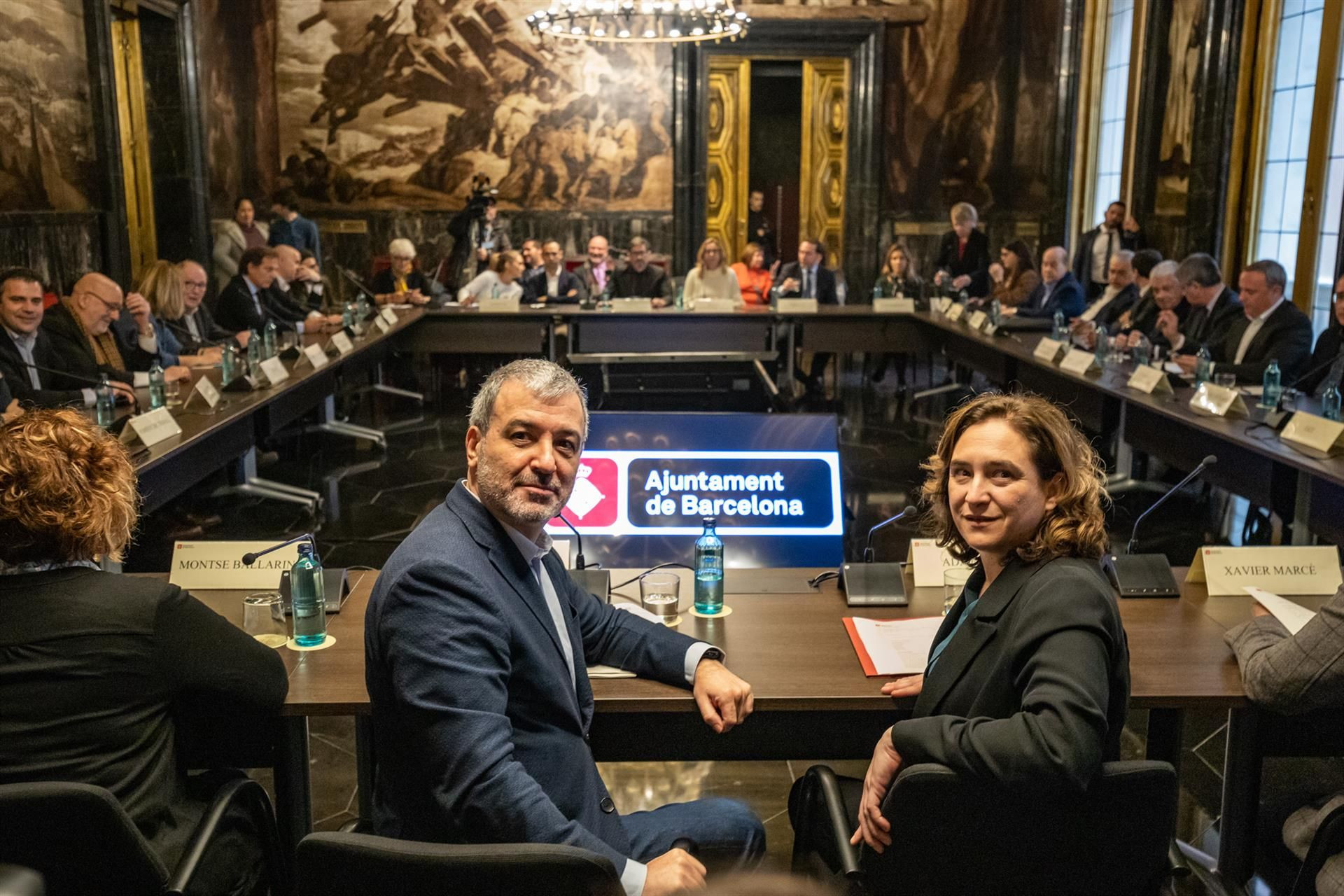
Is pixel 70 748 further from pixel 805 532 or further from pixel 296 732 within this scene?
pixel 805 532

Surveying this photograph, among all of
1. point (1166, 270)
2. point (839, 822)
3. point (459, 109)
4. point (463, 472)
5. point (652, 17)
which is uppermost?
point (652, 17)

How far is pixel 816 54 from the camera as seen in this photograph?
42.2 ft

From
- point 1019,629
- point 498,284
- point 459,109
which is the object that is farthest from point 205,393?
point 459,109

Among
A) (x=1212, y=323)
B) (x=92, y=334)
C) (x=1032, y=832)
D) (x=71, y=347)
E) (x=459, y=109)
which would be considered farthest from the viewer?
(x=459, y=109)

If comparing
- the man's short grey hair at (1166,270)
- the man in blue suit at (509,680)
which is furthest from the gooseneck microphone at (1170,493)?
the man's short grey hair at (1166,270)

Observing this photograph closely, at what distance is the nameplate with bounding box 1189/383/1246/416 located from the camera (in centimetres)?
482

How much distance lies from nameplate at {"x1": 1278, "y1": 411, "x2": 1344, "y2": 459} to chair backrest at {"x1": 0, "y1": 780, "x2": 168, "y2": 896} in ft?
12.5

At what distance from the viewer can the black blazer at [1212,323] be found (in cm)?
632

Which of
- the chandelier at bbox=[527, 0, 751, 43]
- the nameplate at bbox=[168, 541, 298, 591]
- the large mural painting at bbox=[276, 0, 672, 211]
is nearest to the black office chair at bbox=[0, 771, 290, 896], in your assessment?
the nameplate at bbox=[168, 541, 298, 591]

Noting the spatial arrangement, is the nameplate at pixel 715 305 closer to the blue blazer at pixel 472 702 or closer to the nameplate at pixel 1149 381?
the nameplate at pixel 1149 381

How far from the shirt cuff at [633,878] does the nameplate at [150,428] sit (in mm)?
3147

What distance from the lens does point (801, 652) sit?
2332mm

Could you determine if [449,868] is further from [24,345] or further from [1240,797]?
[24,345]

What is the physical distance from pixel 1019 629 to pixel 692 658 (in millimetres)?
678
